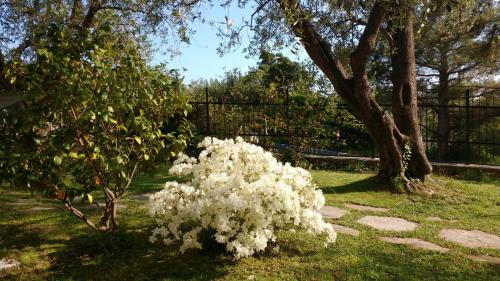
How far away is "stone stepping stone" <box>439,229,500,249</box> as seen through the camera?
512cm

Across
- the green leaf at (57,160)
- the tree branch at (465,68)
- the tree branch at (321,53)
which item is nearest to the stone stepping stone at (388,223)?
the tree branch at (321,53)

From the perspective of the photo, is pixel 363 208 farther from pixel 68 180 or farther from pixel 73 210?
pixel 68 180

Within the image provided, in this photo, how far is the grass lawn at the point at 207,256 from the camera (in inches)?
161

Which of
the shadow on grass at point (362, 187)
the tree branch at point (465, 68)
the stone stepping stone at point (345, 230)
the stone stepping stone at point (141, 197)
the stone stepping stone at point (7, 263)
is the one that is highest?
the tree branch at point (465, 68)

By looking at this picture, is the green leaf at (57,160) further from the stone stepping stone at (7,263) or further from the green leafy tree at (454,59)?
the green leafy tree at (454,59)

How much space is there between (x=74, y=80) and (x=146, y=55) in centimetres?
673

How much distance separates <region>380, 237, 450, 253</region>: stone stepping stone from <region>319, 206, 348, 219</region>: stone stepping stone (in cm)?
96

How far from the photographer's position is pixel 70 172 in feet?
12.8

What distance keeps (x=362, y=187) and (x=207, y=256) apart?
169 inches

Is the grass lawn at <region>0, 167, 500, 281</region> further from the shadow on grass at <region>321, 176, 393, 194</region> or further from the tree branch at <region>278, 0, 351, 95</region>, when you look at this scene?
the tree branch at <region>278, 0, 351, 95</region>

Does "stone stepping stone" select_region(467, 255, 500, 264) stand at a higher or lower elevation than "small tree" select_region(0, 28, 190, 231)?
lower

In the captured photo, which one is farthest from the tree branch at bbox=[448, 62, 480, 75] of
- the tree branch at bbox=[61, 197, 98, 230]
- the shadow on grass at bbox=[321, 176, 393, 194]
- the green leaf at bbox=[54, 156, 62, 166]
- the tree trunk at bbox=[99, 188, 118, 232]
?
the green leaf at bbox=[54, 156, 62, 166]

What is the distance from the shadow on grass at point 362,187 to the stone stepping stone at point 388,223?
1.66m

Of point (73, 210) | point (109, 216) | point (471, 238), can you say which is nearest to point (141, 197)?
point (109, 216)
